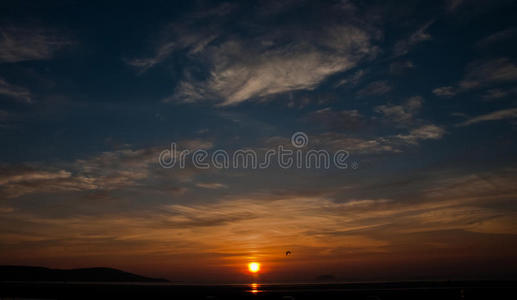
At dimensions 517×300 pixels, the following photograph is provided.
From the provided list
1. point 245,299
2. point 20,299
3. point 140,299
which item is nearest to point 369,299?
point 245,299

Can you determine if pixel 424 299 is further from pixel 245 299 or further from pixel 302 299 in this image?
pixel 245 299

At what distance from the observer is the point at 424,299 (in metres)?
97.8

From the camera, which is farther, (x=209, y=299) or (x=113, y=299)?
(x=113, y=299)

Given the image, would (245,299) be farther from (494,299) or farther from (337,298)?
(494,299)

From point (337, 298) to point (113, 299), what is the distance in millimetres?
56941

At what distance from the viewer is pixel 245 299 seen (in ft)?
325

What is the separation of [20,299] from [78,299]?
46.7 ft

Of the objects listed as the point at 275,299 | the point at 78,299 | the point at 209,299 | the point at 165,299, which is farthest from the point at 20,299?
the point at 275,299

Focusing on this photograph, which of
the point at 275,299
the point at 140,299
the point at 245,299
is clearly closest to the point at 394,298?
the point at 275,299

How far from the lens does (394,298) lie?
99.1 metres

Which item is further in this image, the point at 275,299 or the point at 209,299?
the point at 275,299

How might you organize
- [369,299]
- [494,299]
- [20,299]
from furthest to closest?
[20,299] < [494,299] < [369,299]

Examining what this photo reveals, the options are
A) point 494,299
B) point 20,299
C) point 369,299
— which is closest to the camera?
point 369,299

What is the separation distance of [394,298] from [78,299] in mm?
79967
